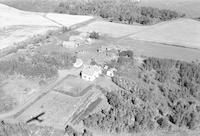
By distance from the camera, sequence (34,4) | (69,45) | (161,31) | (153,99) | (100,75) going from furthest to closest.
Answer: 1. (34,4)
2. (161,31)
3. (69,45)
4. (100,75)
5. (153,99)

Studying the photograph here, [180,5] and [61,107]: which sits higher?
[180,5]

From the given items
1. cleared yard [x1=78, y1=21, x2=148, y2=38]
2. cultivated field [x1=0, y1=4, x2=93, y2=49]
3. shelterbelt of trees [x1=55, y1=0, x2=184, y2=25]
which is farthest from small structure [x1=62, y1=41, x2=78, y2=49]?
shelterbelt of trees [x1=55, y1=0, x2=184, y2=25]

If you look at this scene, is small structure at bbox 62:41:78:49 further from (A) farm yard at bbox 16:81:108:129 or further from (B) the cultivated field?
(A) farm yard at bbox 16:81:108:129

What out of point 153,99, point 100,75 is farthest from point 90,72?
point 153,99

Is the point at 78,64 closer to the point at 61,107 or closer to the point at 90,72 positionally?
the point at 90,72

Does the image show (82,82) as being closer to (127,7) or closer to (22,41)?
(22,41)

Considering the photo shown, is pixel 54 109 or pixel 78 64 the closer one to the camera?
pixel 54 109
